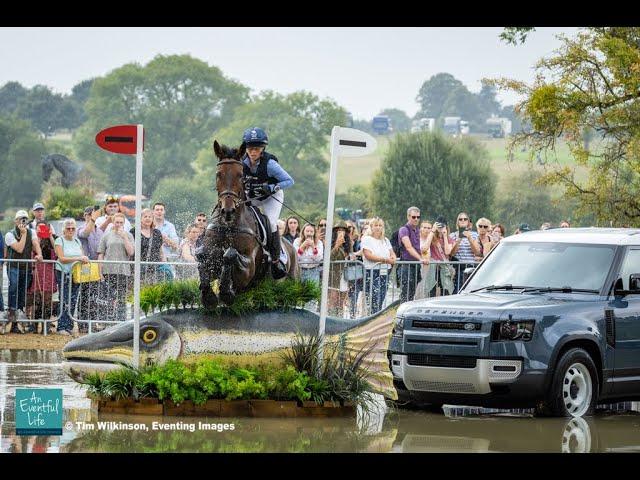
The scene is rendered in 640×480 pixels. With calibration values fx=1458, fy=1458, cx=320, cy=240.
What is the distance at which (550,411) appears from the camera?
49.4ft

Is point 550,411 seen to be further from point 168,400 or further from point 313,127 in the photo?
point 313,127

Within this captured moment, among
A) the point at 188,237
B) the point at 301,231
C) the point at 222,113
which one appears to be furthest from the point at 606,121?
the point at 222,113

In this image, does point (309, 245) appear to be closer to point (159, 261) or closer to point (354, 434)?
point (159, 261)

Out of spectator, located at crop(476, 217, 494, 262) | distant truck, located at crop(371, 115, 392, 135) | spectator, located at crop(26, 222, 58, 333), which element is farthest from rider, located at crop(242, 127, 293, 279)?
distant truck, located at crop(371, 115, 392, 135)

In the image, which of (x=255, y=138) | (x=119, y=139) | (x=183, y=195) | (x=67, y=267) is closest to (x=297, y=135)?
(x=183, y=195)

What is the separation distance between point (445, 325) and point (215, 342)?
2625mm

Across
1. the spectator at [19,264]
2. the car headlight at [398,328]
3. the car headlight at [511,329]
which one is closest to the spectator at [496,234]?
the spectator at [19,264]

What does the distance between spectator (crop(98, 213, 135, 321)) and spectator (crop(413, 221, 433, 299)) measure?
4.66 m

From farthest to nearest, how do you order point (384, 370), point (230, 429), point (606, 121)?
point (606, 121) → point (384, 370) → point (230, 429)

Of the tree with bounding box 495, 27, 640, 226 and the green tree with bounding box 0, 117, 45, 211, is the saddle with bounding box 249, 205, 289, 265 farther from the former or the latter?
the green tree with bounding box 0, 117, 45, 211

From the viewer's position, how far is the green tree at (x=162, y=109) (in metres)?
164

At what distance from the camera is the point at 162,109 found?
170m

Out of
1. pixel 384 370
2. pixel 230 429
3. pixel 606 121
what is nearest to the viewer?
pixel 230 429

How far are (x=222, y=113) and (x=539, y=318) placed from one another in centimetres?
16373
